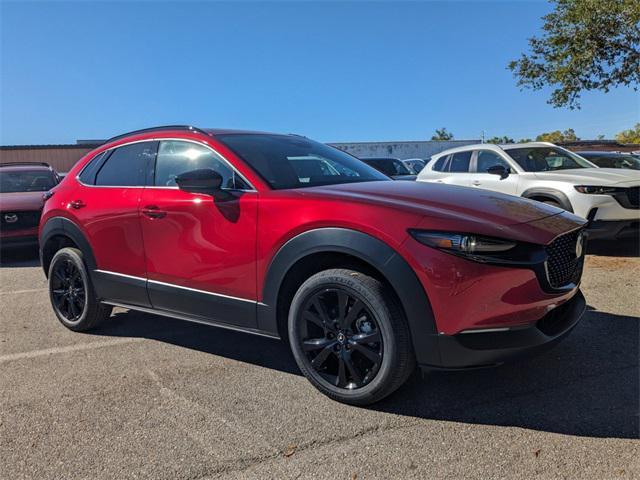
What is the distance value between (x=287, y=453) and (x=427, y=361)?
868 mm

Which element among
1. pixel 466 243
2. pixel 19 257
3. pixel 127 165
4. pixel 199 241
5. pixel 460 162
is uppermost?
pixel 460 162

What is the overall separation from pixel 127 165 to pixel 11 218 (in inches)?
224

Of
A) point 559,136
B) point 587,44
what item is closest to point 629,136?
point 559,136

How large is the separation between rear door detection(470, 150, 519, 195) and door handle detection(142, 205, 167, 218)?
228 inches

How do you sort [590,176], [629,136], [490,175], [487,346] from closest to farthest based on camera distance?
[487,346], [590,176], [490,175], [629,136]

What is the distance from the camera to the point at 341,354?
301cm

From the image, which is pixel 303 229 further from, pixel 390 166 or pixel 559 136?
pixel 559 136

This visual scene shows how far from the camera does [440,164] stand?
9.53 m

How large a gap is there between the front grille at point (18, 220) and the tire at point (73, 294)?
4.62 m

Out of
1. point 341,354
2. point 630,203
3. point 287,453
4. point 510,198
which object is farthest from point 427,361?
point 630,203

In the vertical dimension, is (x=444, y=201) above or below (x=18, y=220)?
above

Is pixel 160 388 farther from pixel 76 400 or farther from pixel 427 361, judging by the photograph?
pixel 427 361

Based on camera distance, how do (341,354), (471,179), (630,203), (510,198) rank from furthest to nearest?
(471,179), (630,203), (510,198), (341,354)

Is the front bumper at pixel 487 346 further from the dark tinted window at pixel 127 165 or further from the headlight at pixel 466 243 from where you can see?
the dark tinted window at pixel 127 165
